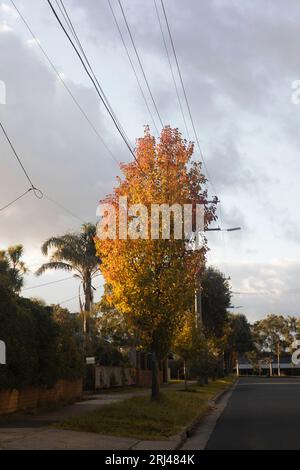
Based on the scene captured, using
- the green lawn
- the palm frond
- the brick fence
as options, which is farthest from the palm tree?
the green lawn

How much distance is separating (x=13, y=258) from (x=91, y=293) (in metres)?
6.63

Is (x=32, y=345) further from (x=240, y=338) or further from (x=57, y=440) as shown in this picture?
(x=240, y=338)

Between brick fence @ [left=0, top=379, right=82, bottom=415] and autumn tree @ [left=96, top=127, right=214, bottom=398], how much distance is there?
142 inches

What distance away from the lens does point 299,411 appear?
21.7m

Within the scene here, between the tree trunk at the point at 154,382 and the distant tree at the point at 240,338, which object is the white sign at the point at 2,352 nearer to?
the tree trunk at the point at 154,382

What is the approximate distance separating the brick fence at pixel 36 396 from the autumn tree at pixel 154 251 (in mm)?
3609

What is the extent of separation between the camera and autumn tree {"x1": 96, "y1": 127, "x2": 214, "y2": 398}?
20.0m

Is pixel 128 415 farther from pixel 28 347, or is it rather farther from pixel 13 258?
pixel 13 258

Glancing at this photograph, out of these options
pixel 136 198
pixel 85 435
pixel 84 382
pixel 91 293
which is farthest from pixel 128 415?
pixel 91 293

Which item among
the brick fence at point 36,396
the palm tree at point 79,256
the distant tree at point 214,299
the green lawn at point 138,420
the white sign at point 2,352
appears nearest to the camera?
the green lawn at point 138,420

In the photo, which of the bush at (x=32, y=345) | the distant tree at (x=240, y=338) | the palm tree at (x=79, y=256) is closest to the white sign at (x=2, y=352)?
the bush at (x=32, y=345)

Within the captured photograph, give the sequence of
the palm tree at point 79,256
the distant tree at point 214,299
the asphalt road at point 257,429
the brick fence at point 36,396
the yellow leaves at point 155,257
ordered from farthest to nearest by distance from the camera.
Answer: the distant tree at point 214,299
the palm tree at point 79,256
the yellow leaves at point 155,257
the brick fence at point 36,396
the asphalt road at point 257,429

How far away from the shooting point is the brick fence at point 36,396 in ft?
57.7

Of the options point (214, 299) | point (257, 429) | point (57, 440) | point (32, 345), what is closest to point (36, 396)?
point (32, 345)
